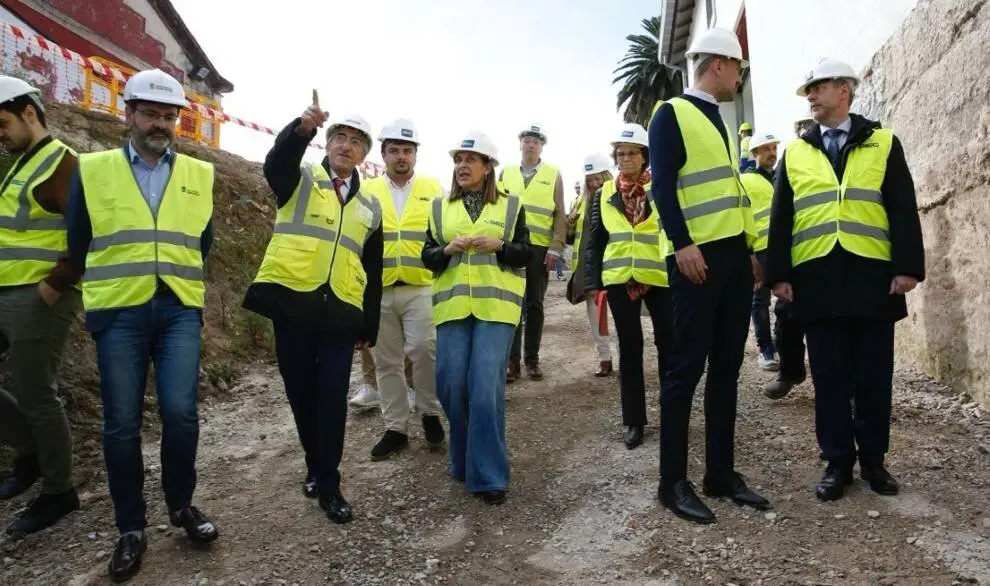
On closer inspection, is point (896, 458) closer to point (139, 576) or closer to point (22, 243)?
point (139, 576)

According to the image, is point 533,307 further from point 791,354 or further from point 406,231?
point 791,354

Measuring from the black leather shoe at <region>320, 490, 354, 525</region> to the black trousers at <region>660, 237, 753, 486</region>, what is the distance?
1.53 metres

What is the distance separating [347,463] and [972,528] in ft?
10.5

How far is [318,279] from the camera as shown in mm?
3268

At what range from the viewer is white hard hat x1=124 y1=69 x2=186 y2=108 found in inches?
114

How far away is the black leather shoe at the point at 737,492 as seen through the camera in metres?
3.16

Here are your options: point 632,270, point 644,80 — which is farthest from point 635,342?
point 644,80

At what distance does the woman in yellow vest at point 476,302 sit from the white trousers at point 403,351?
69 centimetres

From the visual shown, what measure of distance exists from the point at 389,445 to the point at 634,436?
1528 millimetres

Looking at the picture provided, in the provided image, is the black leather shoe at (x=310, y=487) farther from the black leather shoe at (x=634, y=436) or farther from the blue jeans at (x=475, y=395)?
the black leather shoe at (x=634, y=436)

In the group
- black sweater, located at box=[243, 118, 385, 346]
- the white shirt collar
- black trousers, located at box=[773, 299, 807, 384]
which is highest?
the white shirt collar

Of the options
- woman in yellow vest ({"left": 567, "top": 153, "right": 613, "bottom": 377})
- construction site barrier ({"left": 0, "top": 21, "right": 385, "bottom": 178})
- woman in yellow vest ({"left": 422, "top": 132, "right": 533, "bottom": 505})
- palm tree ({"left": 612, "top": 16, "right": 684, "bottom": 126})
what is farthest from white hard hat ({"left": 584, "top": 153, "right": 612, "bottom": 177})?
palm tree ({"left": 612, "top": 16, "right": 684, "bottom": 126})

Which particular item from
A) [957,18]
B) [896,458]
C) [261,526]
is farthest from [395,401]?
[957,18]

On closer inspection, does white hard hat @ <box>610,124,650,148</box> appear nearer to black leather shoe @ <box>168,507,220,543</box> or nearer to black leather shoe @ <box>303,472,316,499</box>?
black leather shoe @ <box>303,472,316,499</box>
